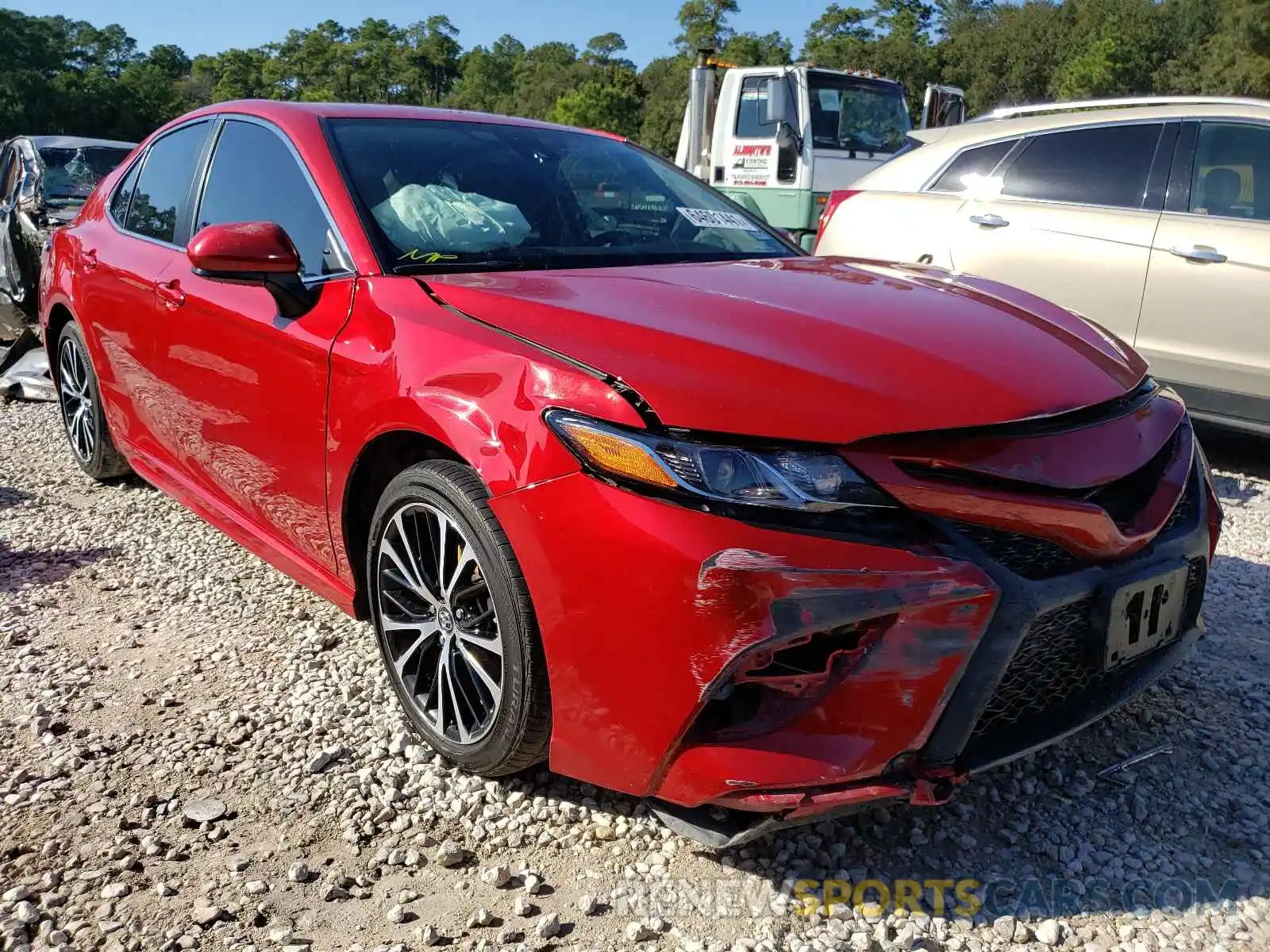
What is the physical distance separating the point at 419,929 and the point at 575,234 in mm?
1820

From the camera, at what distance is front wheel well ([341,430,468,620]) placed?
233 centimetres

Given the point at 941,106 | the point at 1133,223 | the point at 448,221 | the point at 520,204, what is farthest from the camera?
the point at 941,106

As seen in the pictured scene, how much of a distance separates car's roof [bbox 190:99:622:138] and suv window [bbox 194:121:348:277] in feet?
0.20

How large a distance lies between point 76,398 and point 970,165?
15.3 feet

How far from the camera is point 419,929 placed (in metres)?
1.95

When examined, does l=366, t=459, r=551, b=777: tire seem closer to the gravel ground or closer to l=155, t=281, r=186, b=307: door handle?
the gravel ground

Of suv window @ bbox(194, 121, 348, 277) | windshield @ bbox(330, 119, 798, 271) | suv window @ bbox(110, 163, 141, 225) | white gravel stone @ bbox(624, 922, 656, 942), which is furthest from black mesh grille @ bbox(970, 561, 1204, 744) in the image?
suv window @ bbox(110, 163, 141, 225)

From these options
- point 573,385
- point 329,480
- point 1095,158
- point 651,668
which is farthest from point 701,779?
point 1095,158

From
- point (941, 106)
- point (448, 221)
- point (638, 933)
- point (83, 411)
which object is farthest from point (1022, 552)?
point (941, 106)

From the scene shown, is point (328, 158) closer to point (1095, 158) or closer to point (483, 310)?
point (483, 310)

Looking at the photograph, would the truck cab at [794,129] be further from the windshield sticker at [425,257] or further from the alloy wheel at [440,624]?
the alloy wheel at [440,624]

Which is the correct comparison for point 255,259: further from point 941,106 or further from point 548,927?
point 941,106

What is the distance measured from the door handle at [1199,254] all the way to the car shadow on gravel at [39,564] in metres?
4.77

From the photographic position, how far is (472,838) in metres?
2.22
